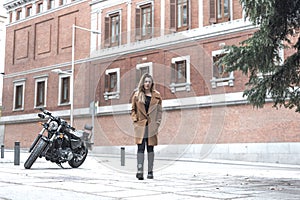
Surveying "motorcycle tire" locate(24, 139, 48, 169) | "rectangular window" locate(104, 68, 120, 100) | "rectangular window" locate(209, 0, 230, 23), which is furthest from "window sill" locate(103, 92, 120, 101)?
"rectangular window" locate(209, 0, 230, 23)

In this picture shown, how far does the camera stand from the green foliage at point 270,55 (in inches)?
303

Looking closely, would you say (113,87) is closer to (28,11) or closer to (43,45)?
(43,45)

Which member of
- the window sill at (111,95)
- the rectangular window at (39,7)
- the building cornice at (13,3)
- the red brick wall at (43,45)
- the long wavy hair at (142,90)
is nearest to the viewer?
the long wavy hair at (142,90)

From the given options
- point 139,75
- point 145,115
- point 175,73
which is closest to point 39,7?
point 175,73

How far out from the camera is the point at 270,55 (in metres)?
8.15

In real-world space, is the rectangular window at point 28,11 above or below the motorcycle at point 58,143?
above

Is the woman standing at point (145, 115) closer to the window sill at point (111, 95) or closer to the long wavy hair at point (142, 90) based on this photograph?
the long wavy hair at point (142, 90)

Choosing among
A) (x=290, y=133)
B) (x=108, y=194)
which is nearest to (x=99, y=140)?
(x=108, y=194)

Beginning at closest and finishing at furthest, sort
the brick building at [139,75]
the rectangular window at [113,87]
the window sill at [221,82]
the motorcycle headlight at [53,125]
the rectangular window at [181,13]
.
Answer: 1. the rectangular window at [113,87]
2. the brick building at [139,75]
3. the motorcycle headlight at [53,125]
4. the window sill at [221,82]
5. the rectangular window at [181,13]

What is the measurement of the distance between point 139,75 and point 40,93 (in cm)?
2908

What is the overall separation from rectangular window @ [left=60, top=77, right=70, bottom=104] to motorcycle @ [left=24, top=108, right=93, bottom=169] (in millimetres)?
21998

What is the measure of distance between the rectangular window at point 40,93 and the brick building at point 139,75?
3.4 inches

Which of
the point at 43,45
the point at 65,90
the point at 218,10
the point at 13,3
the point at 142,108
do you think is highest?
the point at 13,3

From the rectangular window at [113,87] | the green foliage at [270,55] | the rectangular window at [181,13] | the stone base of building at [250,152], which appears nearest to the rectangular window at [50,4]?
the rectangular window at [181,13]
